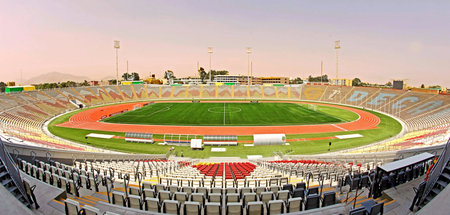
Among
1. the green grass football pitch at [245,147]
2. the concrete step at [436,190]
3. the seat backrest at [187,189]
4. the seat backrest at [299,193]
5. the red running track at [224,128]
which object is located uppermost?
the concrete step at [436,190]

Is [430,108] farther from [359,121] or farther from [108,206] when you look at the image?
[108,206]

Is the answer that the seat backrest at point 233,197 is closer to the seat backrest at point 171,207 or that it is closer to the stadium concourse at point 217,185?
the stadium concourse at point 217,185

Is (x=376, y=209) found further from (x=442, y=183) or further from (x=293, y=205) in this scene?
(x=442, y=183)

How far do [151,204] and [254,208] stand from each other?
108 inches

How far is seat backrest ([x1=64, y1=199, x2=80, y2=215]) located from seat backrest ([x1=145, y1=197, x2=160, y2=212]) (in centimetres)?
158

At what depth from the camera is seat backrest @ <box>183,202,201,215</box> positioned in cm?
577

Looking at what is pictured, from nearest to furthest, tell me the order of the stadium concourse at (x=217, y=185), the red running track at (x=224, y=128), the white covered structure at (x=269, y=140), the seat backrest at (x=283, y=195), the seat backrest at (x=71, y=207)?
the seat backrest at (x=71, y=207), the stadium concourse at (x=217, y=185), the seat backrest at (x=283, y=195), the white covered structure at (x=269, y=140), the red running track at (x=224, y=128)

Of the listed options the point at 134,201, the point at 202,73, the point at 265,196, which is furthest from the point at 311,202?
the point at 202,73

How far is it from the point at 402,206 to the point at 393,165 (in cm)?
108

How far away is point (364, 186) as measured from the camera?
7.74m

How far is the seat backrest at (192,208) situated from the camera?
577 centimetres

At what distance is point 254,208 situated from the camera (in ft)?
18.7

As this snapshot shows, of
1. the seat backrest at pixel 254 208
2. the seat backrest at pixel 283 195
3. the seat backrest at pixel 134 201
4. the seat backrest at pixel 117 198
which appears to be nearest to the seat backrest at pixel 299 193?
the seat backrest at pixel 283 195

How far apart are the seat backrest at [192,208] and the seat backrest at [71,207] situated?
2.43 m
